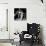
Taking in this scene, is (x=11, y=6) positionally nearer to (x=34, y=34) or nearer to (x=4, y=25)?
(x=4, y=25)

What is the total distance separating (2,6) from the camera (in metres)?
3.27

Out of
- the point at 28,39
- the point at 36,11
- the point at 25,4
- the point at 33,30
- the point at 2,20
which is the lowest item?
the point at 28,39

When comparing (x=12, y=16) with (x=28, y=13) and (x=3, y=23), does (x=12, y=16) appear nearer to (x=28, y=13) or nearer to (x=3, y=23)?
(x=3, y=23)

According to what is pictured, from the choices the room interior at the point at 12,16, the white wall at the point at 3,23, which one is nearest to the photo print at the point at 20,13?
the room interior at the point at 12,16

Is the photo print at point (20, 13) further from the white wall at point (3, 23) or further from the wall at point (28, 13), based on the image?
the white wall at point (3, 23)

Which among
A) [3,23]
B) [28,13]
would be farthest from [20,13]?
[3,23]

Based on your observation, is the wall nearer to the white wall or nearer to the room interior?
the room interior

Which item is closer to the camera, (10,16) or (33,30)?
(33,30)

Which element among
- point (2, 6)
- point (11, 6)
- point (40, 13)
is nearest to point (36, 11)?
point (40, 13)

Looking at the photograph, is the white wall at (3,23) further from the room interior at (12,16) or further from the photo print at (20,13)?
the photo print at (20,13)

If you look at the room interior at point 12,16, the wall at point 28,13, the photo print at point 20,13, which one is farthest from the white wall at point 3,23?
the photo print at point 20,13

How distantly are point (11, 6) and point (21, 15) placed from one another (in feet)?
1.28

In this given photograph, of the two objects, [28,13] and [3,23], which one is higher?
[28,13]

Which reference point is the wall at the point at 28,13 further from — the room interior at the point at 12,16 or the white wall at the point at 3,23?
the white wall at the point at 3,23
